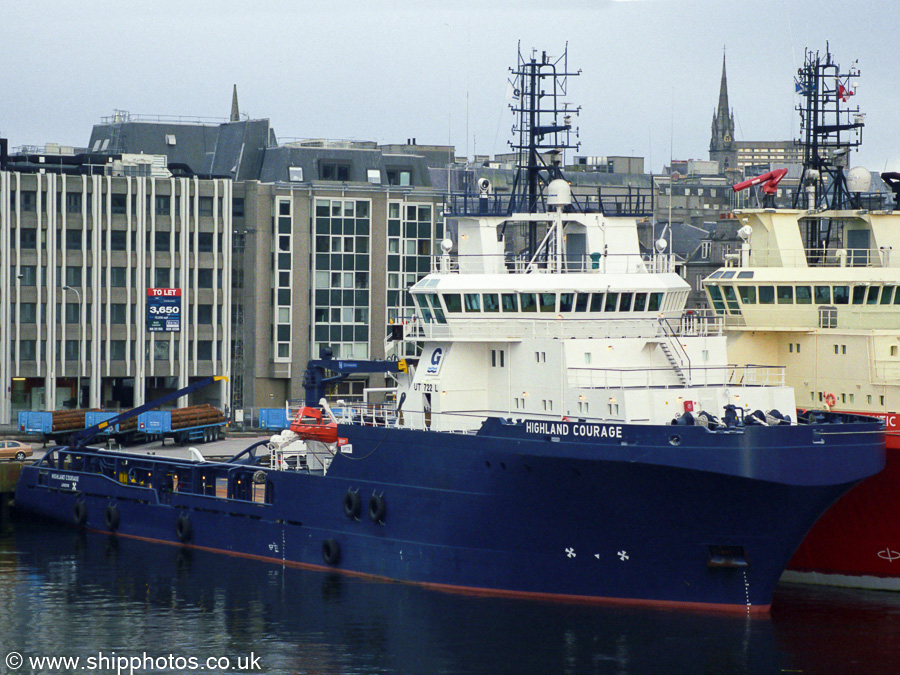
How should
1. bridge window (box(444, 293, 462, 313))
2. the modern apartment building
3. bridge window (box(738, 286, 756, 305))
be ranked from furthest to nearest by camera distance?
the modern apartment building < bridge window (box(738, 286, 756, 305)) < bridge window (box(444, 293, 462, 313))

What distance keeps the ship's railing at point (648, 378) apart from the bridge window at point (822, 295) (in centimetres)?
453

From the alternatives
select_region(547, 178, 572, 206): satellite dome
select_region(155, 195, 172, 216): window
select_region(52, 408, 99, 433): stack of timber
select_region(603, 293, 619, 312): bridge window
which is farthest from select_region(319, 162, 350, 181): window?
select_region(603, 293, 619, 312): bridge window

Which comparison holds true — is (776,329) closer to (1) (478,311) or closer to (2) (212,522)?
(1) (478,311)

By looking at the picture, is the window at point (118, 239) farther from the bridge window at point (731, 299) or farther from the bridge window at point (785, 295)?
the bridge window at point (785, 295)

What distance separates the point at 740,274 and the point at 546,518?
35.1 feet

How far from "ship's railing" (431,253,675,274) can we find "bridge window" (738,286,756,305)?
3406mm

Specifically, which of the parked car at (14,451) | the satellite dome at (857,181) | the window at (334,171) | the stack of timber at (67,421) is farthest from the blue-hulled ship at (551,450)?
the window at (334,171)

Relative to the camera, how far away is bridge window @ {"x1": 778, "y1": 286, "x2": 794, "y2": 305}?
38.1 metres

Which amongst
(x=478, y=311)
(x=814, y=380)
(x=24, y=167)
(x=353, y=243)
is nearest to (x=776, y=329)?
(x=814, y=380)

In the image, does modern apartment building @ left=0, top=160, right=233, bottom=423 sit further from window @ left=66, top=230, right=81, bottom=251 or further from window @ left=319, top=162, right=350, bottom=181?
window @ left=319, top=162, right=350, bottom=181

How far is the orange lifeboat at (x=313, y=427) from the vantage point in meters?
37.3

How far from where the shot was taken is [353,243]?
6500cm

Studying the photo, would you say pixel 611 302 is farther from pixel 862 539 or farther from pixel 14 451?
pixel 14 451

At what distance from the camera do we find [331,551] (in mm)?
36188
